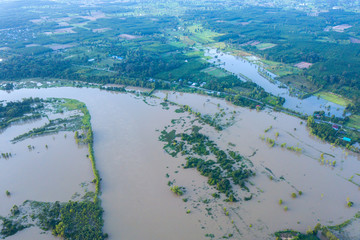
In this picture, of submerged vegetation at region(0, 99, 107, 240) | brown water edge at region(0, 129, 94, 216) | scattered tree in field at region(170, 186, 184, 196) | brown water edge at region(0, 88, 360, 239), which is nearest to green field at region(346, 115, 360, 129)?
brown water edge at region(0, 88, 360, 239)

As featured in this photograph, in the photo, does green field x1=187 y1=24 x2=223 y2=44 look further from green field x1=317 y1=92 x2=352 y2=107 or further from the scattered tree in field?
the scattered tree in field

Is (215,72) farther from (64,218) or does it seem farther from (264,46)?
(64,218)

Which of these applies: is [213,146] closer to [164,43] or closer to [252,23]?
[164,43]

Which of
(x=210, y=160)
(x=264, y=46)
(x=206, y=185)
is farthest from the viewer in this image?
(x=264, y=46)

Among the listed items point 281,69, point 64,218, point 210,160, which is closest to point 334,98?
point 281,69

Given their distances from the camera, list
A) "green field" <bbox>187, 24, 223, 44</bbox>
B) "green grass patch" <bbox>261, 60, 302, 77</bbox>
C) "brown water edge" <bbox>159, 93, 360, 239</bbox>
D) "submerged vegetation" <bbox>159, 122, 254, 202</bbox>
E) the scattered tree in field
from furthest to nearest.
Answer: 1. "green field" <bbox>187, 24, 223, 44</bbox>
2. "green grass patch" <bbox>261, 60, 302, 77</bbox>
3. "submerged vegetation" <bbox>159, 122, 254, 202</bbox>
4. the scattered tree in field
5. "brown water edge" <bbox>159, 93, 360, 239</bbox>

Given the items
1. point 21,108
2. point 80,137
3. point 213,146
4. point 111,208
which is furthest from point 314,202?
point 21,108

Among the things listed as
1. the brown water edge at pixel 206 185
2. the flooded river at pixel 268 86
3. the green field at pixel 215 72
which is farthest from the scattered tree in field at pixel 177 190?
the green field at pixel 215 72
